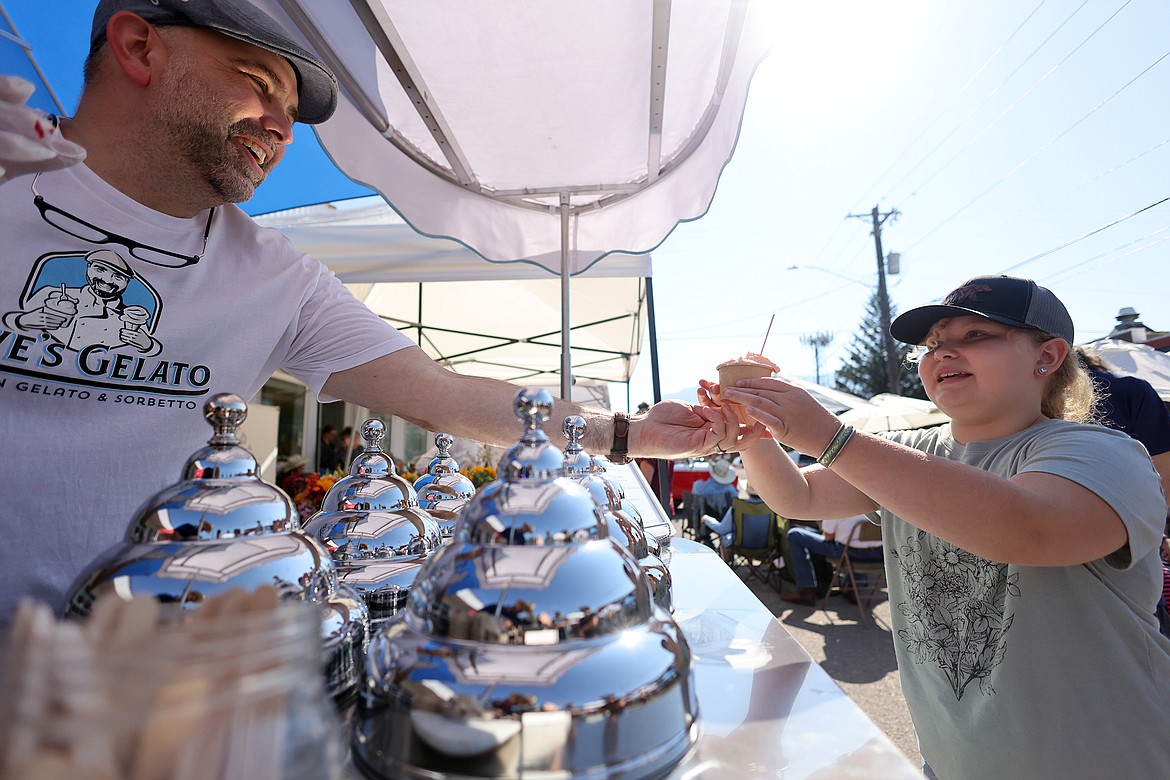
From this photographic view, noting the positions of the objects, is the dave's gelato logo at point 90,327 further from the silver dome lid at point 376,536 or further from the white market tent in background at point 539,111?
the white market tent in background at point 539,111

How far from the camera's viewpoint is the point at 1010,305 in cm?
168

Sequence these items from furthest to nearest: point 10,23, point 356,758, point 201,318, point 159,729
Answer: point 10,23 → point 201,318 → point 356,758 → point 159,729

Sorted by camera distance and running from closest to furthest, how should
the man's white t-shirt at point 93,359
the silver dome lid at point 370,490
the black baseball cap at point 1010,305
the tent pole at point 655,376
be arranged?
the silver dome lid at point 370,490
the man's white t-shirt at point 93,359
the black baseball cap at point 1010,305
the tent pole at point 655,376

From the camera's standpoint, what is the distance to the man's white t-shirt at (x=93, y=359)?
3.61 feet

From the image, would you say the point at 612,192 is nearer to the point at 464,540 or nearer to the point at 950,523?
the point at 950,523

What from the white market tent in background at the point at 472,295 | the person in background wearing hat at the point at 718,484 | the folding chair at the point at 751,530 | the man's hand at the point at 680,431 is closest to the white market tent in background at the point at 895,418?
the person in background wearing hat at the point at 718,484

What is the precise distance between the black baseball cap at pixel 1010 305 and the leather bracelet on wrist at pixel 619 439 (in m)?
0.97

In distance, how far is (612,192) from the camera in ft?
9.64

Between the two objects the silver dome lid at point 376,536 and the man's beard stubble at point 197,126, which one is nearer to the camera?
the silver dome lid at point 376,536

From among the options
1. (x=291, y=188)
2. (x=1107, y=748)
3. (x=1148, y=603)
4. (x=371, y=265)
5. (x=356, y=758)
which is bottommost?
(x=1107, y=748)

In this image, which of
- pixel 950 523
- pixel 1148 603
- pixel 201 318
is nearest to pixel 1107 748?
pixel 1148 603

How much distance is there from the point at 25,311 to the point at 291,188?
8.46ft

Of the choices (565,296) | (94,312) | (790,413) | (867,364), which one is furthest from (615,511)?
(867,364)

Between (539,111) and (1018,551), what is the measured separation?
2053mm
